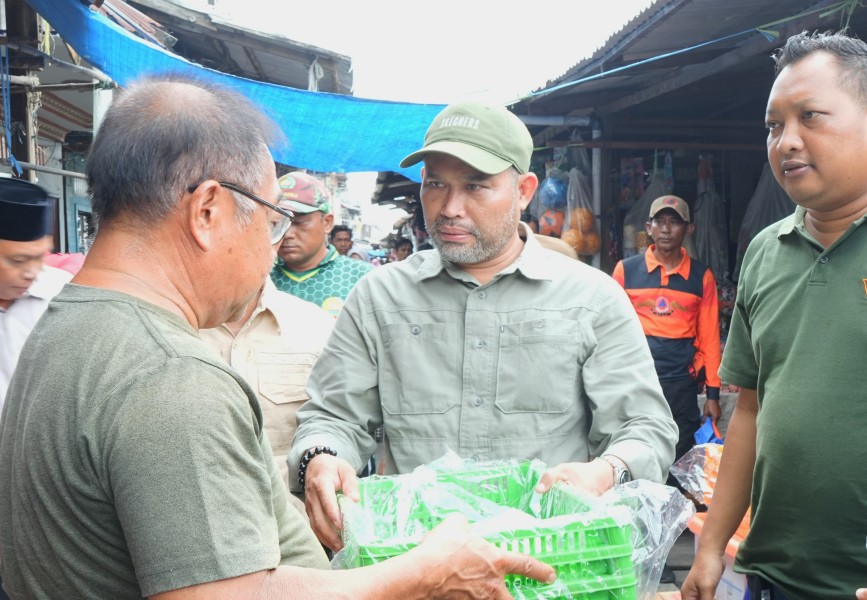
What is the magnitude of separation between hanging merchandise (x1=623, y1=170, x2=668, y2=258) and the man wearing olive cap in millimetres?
5773

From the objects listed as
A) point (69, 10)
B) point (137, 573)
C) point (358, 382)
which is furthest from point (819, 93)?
point (69, 10)

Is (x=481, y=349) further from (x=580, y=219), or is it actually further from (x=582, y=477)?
(x=580, y=219)

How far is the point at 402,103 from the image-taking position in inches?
233

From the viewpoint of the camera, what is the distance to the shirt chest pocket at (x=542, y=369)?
2.16m

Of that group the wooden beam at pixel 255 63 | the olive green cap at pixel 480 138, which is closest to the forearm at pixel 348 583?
the olive green cap at pixel 480 138

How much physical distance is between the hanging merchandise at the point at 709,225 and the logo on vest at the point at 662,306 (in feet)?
7.59

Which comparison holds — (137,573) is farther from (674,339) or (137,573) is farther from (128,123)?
(674,339)

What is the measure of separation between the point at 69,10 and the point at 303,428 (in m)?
4.46

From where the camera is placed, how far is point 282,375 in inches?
122

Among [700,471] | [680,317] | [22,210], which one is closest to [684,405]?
[680,317]

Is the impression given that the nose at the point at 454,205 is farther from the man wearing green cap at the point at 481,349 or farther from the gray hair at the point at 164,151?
the gray hair at the point at 164,151

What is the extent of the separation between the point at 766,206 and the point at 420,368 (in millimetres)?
5859

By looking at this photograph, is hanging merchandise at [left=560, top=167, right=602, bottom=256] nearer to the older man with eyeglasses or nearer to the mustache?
the mustache

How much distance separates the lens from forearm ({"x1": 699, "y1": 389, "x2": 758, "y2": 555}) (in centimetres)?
225
